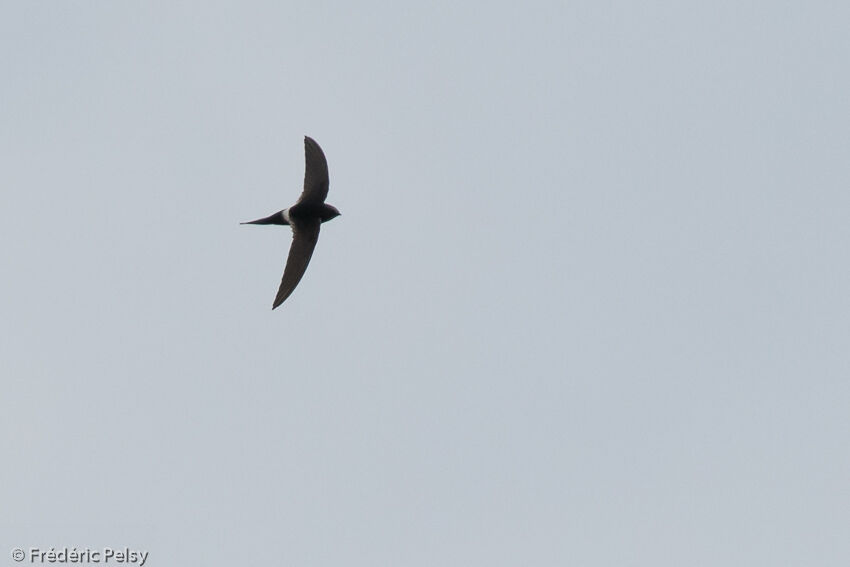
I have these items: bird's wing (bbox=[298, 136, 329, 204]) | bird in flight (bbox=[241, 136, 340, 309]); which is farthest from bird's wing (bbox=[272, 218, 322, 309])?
bird's wing (bbox=[298, 136, 329, 204])

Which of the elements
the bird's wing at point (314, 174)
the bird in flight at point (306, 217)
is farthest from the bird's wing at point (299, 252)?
the bird's wing at point (314, 174)

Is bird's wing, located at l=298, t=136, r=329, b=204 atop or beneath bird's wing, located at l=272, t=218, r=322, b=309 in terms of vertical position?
atop

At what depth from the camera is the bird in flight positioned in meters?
25.7

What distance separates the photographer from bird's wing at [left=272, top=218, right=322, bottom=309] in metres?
25.8

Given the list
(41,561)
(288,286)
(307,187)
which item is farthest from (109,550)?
(307,187)

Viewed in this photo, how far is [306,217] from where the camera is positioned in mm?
26453

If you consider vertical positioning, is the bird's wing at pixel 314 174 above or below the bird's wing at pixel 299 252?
above

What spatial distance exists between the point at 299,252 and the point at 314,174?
4.48 ft

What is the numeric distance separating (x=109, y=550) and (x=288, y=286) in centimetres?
545

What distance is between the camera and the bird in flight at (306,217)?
25.7 metres

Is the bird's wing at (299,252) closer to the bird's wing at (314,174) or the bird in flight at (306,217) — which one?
the bird in flight at (306,217)

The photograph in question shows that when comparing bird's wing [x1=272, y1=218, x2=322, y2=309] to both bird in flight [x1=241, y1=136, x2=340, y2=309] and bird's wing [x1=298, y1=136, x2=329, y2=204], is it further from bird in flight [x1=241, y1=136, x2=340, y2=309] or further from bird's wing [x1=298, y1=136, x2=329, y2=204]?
bird's wing [x1=298, y1=136, x2=329, y2=204]

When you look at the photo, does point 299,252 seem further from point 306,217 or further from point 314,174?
point 314,174

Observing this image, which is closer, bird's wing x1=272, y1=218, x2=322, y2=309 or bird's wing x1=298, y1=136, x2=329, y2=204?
bird's wing x1=298, y1=136, x2=329, y2=204
